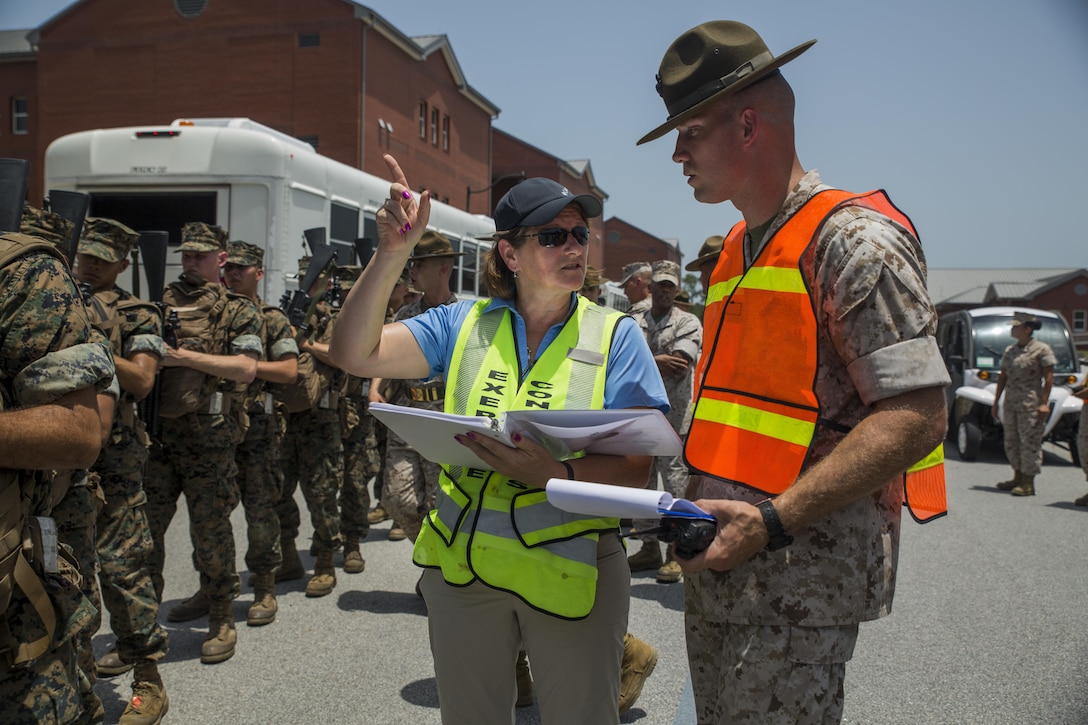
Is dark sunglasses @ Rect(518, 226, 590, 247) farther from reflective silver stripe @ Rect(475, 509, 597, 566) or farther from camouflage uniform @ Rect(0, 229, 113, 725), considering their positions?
camouflage uniform @ Rect(0, 229, 113, 725)

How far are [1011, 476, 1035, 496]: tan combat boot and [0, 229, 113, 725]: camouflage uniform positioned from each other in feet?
37.4

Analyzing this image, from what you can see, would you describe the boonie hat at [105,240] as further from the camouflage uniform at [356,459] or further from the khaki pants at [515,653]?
the khaki pants at [515,653]

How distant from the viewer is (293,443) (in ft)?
21.9

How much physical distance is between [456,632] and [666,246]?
71.7 meters

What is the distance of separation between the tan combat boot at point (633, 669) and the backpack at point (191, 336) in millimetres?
2766

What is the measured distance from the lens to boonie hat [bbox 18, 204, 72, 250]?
3.32 metres

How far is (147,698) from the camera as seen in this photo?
3.91 meters

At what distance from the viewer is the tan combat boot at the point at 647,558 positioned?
674cm

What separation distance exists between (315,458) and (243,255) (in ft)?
5.36

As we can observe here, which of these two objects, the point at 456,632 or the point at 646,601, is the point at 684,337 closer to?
the point at 646,601

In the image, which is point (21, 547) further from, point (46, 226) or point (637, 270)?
point (637, 270)

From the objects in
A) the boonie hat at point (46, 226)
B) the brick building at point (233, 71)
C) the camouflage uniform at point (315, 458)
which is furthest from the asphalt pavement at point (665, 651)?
the brick building at point (233, 71)

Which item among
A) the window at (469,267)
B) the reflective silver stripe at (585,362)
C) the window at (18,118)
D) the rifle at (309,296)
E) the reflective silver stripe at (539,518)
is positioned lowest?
the reflective silver stripe at (539,518)

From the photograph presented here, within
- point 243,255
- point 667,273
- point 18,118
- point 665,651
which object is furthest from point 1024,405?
point 18,118
